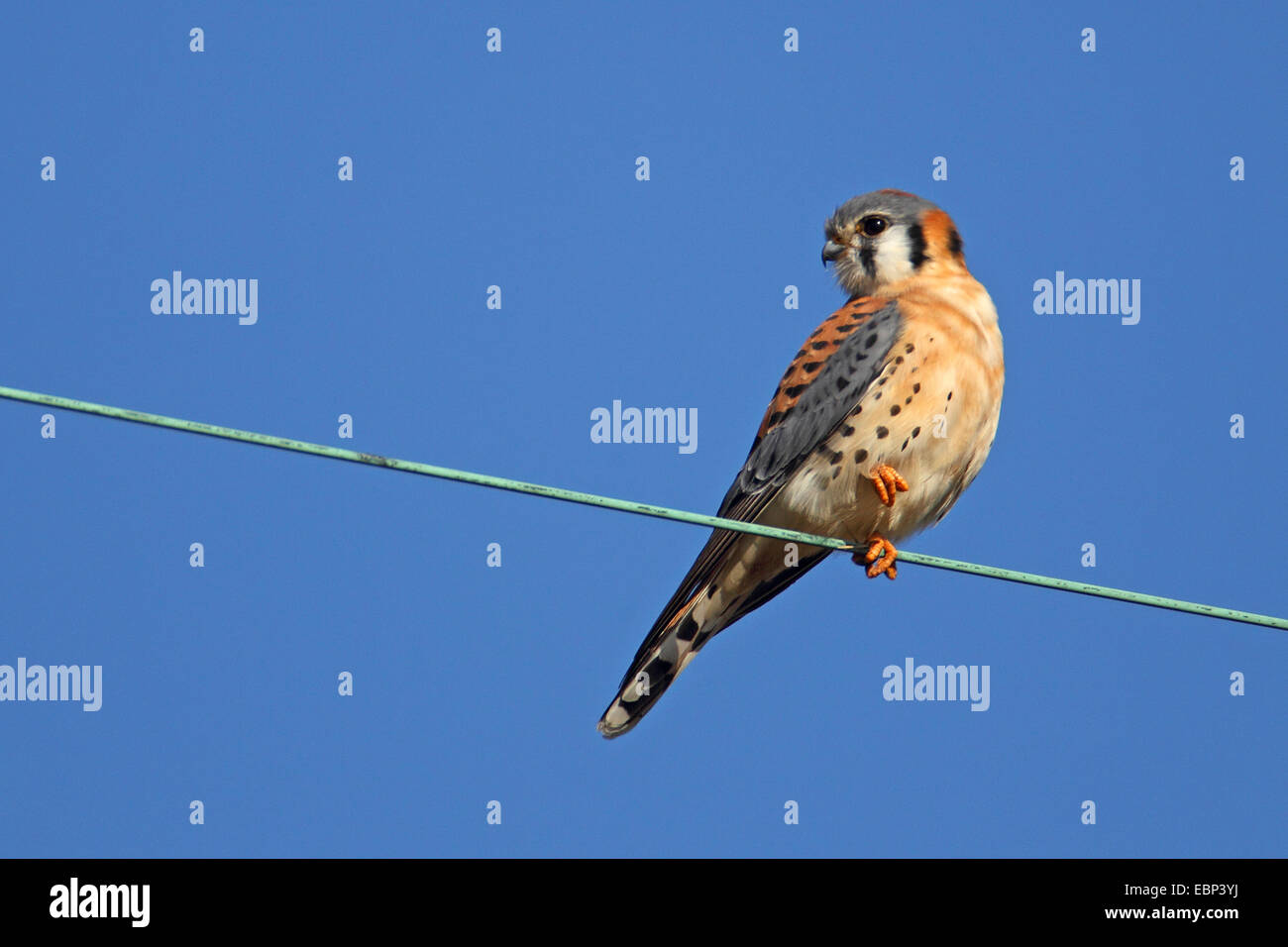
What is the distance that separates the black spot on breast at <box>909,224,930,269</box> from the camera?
6609 mm

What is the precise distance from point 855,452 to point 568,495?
2.21m

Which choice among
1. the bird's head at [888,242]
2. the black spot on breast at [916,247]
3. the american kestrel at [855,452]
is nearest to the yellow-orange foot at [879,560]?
the american kestrel at [855,452]

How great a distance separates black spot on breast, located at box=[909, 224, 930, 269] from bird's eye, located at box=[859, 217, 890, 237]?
0.39 feet

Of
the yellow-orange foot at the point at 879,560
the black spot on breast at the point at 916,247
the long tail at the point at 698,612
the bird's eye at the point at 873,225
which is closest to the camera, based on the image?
the yellow-orange foot at the point at 879,560

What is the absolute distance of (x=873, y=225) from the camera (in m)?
6.73

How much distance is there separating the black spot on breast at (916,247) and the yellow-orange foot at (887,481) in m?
1.14

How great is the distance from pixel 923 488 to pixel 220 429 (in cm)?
314

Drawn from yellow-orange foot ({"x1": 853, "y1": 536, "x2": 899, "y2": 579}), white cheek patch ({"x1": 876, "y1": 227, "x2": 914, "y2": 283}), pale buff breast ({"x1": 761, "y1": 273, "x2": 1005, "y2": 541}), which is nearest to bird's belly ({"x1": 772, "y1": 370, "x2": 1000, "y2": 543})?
pale buff breast ({"x1": 761, "y1": 273, "x2": 1005, "y2": 541})

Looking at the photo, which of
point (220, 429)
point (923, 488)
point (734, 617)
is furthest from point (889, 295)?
point (220, 429)

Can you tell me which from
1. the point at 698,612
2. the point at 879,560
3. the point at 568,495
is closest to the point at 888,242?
the point at 879,560

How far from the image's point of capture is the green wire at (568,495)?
11.7 ft

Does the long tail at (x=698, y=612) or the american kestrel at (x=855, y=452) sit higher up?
the american kestrel at (x=855, y=452)

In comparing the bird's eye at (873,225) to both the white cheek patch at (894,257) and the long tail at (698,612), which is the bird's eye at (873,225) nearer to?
the white cheek patch at (894,257)

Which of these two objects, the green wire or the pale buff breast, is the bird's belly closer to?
the pale buff breast
